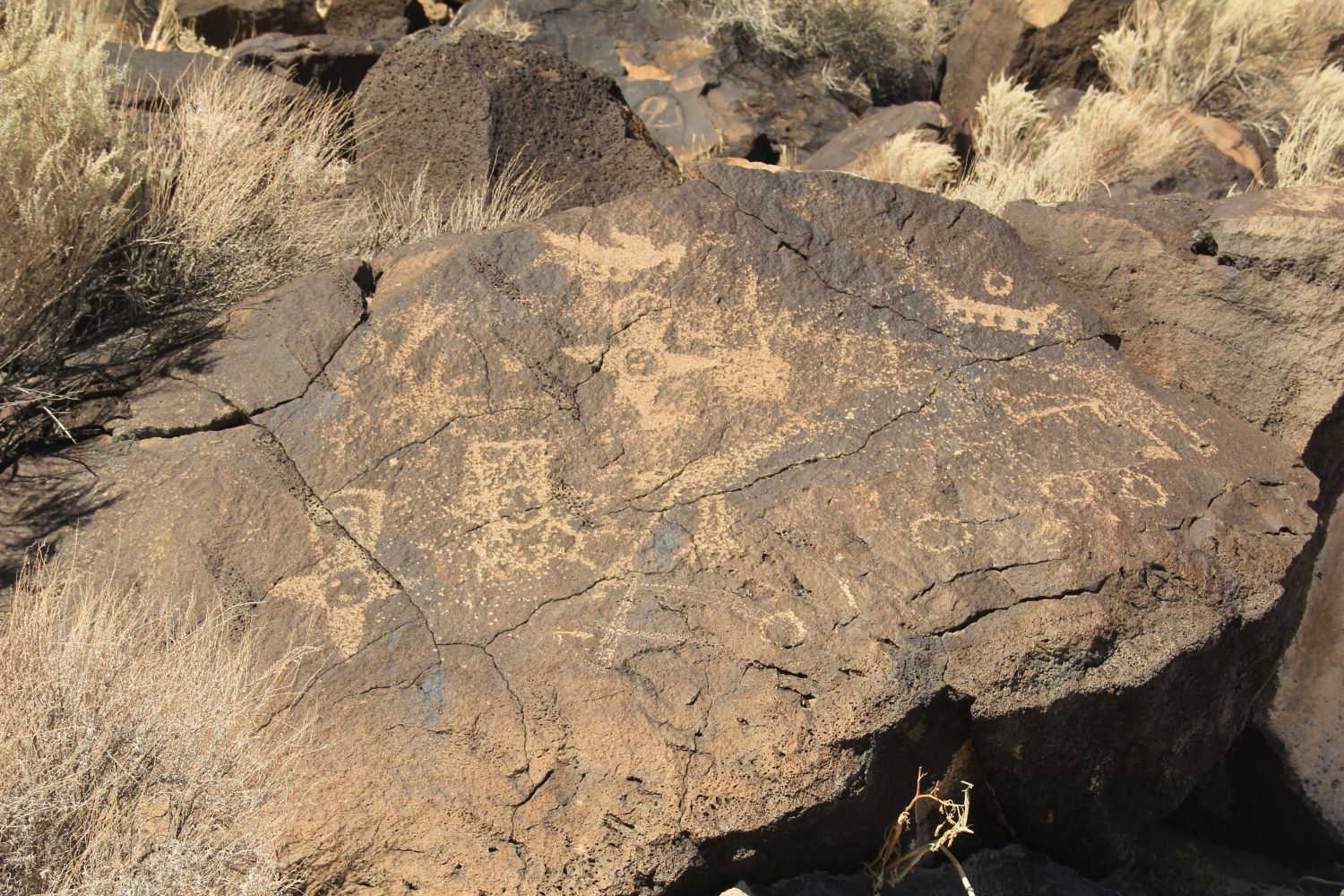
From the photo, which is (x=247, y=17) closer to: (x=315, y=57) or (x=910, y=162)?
(x=315, y=57)

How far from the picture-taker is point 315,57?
569 centimetres

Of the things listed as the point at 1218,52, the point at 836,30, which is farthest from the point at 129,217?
the point at 1218,52

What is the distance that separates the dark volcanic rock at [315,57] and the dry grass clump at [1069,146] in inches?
114

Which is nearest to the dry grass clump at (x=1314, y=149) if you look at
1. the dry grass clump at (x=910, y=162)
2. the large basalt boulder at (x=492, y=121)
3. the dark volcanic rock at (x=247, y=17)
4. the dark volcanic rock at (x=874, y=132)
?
the dry grass clump at (x=910, y=162)

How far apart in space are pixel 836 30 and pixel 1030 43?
1224 millimetres

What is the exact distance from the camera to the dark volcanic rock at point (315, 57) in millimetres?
5625

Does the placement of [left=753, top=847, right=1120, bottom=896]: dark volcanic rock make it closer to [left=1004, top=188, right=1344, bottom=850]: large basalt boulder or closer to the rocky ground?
the rocky ground

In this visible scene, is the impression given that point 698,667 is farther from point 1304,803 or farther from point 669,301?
point 1304,803

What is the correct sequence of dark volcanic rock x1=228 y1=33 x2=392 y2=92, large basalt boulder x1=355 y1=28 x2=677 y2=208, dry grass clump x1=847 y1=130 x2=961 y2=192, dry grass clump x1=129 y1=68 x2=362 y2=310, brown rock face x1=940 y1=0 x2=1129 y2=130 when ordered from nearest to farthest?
dry grass clump x1=129 y1=68 x2=362 y2=310
large basalt boulder x1=355 y1=28 x2=677 y2=208
dark volcanic rock x1=228 y1=33 x2=392 y2=92
dry grass clump x1=847 y1=130 x2=961 y2=192
brown rock face x1=940 y1=0 x2=1129 y2=130

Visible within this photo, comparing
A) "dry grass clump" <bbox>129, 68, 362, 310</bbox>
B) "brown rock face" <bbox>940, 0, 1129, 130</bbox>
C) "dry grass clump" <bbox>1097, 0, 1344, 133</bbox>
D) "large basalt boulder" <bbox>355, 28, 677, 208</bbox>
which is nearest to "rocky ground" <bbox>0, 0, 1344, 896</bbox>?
"dry grass clump" <bbox>129, 68, 362, 310</bbox>

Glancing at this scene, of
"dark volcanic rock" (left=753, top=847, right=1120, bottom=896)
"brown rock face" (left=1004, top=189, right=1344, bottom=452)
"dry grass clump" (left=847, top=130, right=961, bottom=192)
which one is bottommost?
"dark volcanic rock" (left=753, top=847, right=1120, bottom=896)

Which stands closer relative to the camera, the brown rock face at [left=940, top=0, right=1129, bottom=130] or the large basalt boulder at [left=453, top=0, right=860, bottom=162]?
the large basalt boulder at [left=453, top=0, right=860, bottom=162]

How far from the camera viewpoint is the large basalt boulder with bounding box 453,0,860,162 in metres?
6.73

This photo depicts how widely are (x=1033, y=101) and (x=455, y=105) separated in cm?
371
